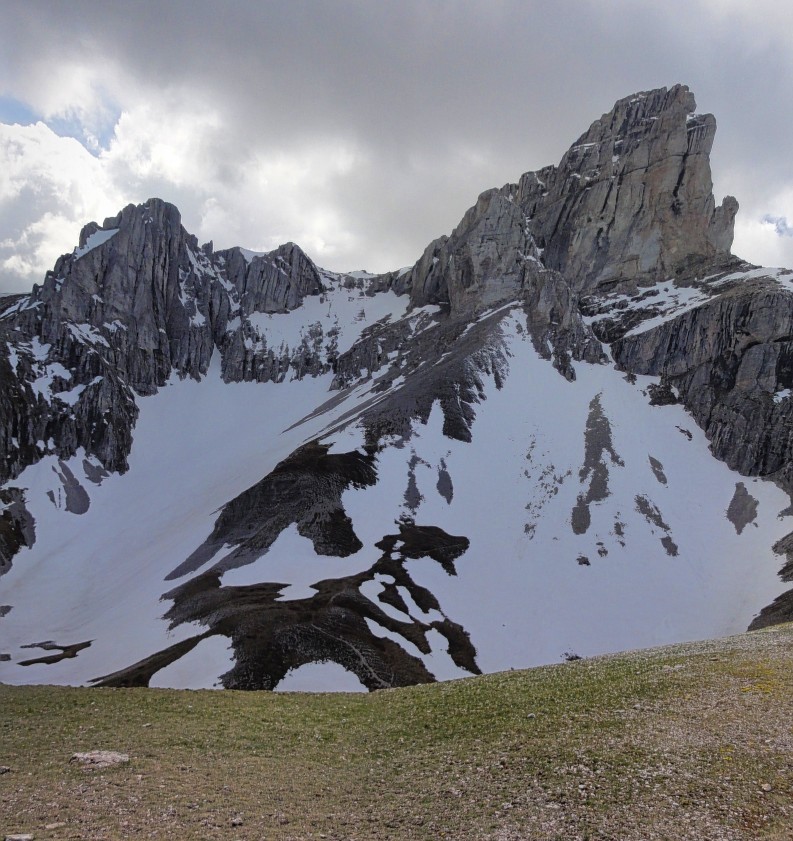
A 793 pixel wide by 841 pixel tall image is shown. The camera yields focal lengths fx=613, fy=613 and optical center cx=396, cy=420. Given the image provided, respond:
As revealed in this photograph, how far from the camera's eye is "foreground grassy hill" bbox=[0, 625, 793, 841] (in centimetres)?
1491

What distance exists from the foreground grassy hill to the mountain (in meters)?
24.7

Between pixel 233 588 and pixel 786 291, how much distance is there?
126416 millimetres

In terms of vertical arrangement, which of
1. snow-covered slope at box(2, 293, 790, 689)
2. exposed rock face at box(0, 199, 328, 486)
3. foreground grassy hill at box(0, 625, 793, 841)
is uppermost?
exposed rock face at box(0, 199, 328, 486)

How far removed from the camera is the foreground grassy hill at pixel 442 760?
48.9ft

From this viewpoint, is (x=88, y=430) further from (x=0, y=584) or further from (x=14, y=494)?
(x=0, y=584)

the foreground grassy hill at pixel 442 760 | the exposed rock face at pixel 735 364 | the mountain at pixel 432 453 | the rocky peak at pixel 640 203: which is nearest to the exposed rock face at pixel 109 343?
the mountain at pixel 432 453

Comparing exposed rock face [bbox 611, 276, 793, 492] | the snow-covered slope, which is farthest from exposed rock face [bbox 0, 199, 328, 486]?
exposed rock face [bbox 611, 276, 793, 492]

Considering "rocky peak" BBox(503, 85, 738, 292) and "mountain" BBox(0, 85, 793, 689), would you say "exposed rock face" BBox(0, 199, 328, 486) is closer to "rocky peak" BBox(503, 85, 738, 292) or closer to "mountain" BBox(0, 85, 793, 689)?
"mountain" BBox(0, 85, 793, 689)

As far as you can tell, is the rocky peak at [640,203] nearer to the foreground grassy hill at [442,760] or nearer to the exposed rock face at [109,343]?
the exposed rock face at [109,343]

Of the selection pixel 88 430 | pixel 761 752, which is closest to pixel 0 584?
pixel 88 430

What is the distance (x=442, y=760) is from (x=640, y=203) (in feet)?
603

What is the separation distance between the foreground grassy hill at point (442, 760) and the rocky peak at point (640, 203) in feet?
537

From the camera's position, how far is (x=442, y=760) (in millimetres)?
19500

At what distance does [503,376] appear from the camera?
12850 cm
